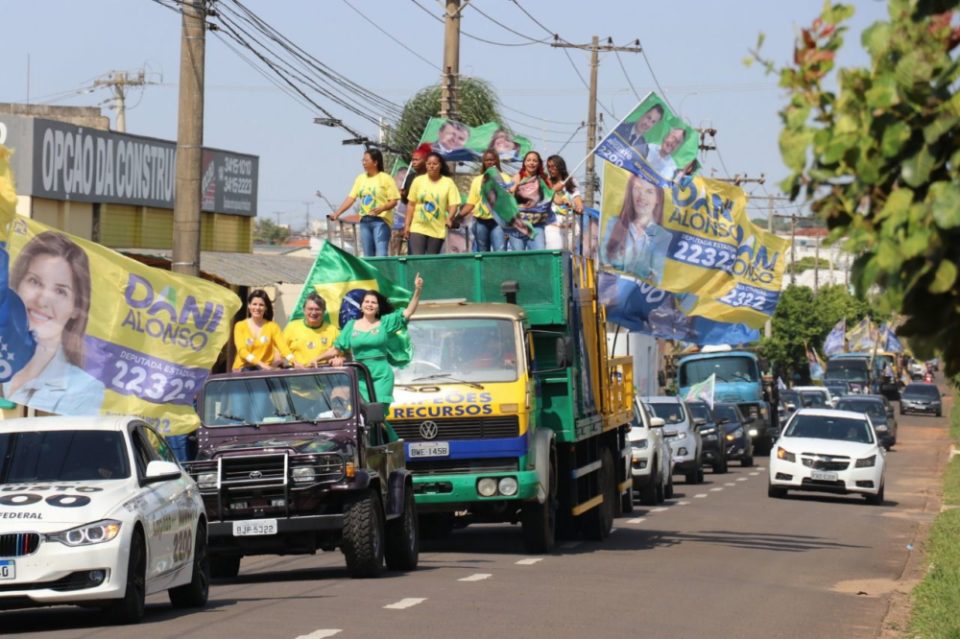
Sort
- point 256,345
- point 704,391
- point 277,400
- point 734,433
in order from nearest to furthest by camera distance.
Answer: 1. point 277,400
2. point 256,345
3. point 734,433
4. point 704,391

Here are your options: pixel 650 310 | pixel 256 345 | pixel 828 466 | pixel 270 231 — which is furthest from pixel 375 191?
pixel 270 231

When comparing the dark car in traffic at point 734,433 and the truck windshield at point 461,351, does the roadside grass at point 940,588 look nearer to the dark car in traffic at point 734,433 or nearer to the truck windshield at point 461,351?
the truck windshield at point 461,351

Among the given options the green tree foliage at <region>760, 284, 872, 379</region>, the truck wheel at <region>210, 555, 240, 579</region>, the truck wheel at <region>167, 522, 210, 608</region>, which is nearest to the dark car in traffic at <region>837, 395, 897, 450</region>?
the truck wheel at <region>210, 555, 240, 579</region>

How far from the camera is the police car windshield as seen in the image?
12156 mm

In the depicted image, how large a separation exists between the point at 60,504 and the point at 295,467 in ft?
11.0

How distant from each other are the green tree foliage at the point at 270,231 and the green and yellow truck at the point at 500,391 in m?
133

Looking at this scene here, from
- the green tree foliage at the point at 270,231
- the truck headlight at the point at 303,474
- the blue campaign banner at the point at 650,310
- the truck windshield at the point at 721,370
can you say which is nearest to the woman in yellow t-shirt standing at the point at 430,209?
the truck headlight at the point at 303,474

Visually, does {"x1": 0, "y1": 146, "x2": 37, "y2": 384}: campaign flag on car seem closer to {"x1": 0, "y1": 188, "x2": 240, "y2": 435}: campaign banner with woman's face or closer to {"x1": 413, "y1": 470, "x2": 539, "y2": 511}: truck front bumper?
{"x1": 0, "y1": 188, "x2": 240, "y2": 435}: campaign banner with woman's face

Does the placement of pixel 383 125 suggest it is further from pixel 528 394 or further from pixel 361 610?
pixel 361 610

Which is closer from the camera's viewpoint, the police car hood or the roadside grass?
the police car hood

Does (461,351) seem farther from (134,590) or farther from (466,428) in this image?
(134,590)

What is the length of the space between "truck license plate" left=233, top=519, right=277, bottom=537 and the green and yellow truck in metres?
3.20

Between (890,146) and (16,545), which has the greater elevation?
(890,146)

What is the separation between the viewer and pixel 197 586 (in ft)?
42.8
